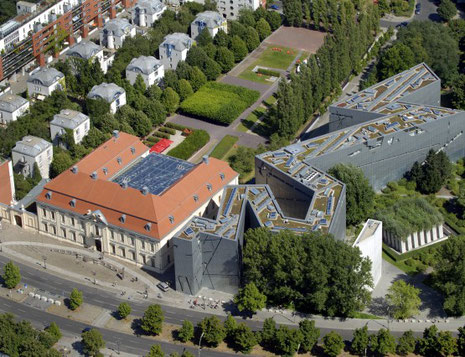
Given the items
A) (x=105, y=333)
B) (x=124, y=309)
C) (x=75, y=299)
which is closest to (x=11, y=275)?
(x=75, y=299)

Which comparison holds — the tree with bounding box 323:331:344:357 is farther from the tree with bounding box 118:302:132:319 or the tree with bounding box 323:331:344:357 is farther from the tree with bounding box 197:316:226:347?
the tree with bounding box 118:302:132:319

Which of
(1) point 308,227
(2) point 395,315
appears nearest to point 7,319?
(1) point 308,227

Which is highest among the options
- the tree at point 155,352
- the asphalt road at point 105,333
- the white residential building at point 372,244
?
the white residential building at point 372,244

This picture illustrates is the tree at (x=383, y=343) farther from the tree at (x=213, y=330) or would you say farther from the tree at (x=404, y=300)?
the tree at (x=213, y=330)

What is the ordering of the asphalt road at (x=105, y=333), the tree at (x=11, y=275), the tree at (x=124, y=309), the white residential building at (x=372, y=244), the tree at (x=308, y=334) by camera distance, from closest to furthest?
the tree at (x=308, y=334), the asphalt road at (x=105, y=333), the tree at (x=124, y=309), the white residential building at (x=372, y=244), the tree at (x=11, y=275)

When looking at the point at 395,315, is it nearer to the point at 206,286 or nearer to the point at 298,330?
the point at 298,330

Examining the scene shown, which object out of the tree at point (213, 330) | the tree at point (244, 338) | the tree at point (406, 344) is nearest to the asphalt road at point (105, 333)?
the tree at point (213, 330)

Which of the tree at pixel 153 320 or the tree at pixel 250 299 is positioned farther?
the tree at pixel 250 299
